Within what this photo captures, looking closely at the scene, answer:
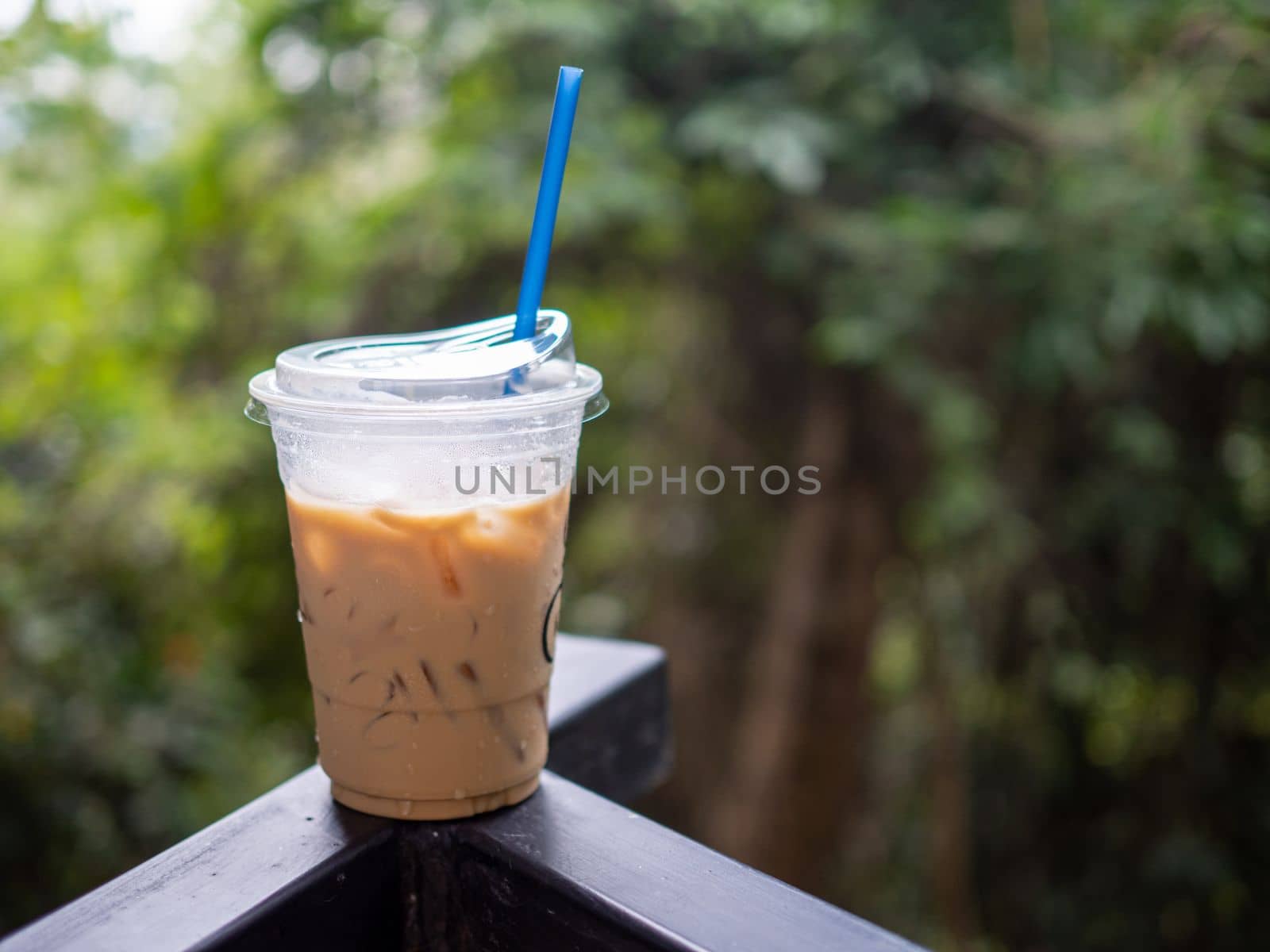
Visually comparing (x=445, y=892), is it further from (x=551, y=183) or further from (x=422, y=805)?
(x=551, y=183)

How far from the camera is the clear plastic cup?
0.64 meters

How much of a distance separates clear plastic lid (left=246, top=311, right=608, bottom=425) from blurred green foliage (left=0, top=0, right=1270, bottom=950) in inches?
40.3

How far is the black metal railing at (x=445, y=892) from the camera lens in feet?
1.66

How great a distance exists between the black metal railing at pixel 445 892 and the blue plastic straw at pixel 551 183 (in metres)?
0.34

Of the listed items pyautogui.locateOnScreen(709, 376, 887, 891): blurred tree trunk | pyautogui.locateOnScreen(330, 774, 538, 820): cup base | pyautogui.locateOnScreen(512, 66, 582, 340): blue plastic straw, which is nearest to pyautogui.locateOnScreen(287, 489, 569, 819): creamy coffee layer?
pyautogui.locateOnScreen(330, 774, 538, 820): cup base

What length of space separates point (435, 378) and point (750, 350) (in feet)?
5.90

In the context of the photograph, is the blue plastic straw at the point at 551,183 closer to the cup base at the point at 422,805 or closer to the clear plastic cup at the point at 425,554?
the clear plastic cup at the point at 425,554

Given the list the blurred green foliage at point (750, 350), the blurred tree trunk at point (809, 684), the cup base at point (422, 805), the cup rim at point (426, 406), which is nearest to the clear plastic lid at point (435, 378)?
the cup rim at point (426, 406)

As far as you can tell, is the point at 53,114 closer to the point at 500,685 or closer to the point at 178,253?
the point at 178,253

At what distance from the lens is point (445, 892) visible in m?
0.62

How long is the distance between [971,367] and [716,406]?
2.03 ft

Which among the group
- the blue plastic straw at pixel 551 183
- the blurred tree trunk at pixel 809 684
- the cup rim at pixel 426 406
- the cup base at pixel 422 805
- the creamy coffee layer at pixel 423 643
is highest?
the blue plastic straw at pixel 551 183

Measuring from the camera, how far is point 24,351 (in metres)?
A: 2.08

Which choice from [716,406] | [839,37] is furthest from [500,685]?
[716,406]
